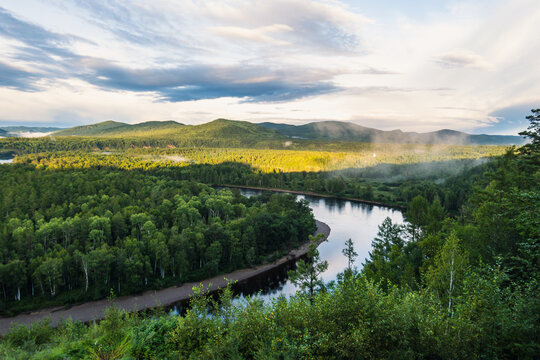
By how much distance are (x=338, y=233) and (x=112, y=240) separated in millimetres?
42541

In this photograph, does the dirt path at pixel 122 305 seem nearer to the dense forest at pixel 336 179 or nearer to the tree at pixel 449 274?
the tree at pixel 449 274

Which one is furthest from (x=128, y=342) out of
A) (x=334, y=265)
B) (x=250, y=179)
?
(x=250, y=179)

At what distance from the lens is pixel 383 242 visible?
38.4m

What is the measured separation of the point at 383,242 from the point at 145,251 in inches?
1237

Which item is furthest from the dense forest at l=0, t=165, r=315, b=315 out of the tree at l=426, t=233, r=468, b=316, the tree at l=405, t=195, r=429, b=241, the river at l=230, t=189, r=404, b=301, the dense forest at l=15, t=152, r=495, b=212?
the dense forest at l=15, t=152, r=495, b=212

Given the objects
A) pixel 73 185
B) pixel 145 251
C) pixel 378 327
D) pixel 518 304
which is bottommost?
pixel 145 251

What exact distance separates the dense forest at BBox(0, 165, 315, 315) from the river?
558 centimetres

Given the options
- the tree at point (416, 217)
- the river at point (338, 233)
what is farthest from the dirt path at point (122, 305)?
the tree at point (416, 217)

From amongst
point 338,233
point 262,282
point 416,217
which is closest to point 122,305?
point 262,282

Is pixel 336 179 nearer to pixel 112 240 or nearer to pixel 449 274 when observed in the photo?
pixel 112 240

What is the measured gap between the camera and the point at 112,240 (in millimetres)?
43312

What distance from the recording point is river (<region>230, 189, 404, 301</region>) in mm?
38219

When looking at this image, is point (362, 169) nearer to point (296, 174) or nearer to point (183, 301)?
point (296, 174)

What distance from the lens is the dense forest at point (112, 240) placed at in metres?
32.4
